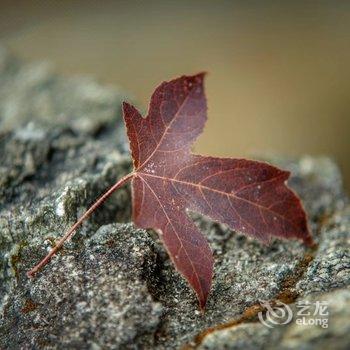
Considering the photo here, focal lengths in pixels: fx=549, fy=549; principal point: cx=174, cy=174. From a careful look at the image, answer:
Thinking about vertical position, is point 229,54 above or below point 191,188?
above

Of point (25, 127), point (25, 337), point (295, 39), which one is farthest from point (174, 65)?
point (25, 337)

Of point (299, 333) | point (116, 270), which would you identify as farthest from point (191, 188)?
point (299, 333)

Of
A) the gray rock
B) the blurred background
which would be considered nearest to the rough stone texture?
the gray rock

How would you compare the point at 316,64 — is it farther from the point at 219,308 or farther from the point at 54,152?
the point at 219,308
